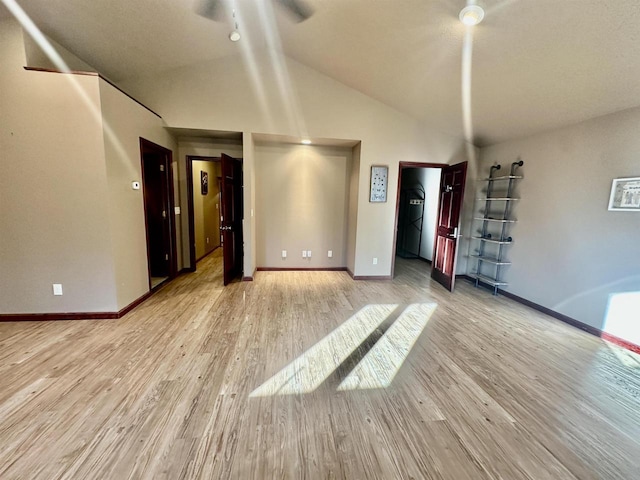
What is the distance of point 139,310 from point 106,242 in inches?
36.0

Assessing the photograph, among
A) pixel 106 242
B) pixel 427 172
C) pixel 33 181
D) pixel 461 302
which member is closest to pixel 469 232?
pixel 461 302

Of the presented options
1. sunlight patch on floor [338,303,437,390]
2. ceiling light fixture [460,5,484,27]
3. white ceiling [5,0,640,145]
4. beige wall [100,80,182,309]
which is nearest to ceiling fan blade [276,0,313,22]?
white ceiling [5,0,640,145]

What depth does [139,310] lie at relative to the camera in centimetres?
313

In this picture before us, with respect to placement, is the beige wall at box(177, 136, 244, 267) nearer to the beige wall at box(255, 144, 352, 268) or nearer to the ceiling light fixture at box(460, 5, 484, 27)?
the beige wall at box(255, 144, 352, 268)

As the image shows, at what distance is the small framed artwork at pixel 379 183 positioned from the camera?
436 cm

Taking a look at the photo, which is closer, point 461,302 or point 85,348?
point 85,348

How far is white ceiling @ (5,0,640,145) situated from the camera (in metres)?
2.09

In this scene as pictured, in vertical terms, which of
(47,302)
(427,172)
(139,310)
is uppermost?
(427,172)

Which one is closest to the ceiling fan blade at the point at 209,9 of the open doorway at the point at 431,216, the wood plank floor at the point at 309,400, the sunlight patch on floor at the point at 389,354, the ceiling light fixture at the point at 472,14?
the ceiling light fixture at the point at 472,14

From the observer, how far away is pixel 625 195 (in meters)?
2.61

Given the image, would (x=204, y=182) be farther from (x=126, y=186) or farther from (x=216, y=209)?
(x=126, y=186)

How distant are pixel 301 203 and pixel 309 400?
3.65 metres

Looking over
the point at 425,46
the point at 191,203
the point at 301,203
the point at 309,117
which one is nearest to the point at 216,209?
the point at 191,203

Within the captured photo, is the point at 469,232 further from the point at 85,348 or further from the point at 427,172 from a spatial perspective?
the point at 85,348
